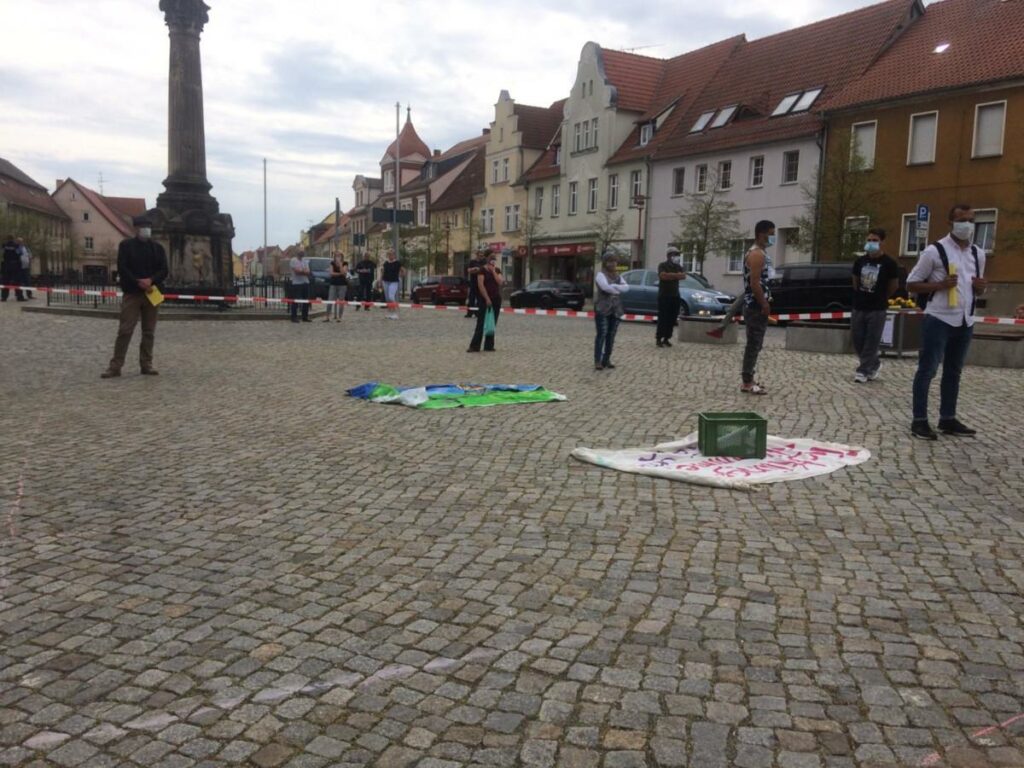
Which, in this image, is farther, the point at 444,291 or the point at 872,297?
the point at 444,291

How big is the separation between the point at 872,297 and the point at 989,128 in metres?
24.6

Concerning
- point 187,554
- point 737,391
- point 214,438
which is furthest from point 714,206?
point 187,554

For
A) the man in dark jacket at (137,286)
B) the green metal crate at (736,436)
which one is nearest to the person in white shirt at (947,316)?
the green metal crate at (736,436)

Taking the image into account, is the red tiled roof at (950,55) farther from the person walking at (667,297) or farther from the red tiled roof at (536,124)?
the red tiled roof at (536,124)

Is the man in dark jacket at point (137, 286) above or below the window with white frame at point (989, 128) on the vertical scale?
below

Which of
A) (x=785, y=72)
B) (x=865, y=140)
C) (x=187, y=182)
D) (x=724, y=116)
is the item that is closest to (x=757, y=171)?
(x=724, y=116)

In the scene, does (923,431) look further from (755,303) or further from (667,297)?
(667,297)

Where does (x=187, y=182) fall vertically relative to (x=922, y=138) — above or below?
below

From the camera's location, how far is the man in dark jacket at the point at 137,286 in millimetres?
11227

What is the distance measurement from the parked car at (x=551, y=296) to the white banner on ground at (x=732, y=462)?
2722 cm

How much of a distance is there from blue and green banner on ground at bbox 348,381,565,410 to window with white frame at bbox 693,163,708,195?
35158 mm

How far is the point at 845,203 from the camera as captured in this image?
106ft

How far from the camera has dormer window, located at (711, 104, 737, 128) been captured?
42419 millimetres

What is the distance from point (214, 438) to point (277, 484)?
179cm
